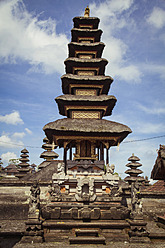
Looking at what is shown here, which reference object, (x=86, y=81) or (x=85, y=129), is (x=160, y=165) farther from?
(x=86, y=81)

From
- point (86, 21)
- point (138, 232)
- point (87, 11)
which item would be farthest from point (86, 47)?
point (138, 232)

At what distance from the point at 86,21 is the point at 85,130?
14472 millimetres

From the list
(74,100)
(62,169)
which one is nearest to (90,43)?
(74,100)

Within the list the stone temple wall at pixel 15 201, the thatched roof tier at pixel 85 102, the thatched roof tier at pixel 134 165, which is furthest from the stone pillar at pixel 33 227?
the thatched roof tier at pixel 134 165

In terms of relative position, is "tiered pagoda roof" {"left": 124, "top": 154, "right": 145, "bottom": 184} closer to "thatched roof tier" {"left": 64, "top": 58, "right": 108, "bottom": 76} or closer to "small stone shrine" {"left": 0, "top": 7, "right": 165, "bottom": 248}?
"small stone shrine" {"left": 0, "top": 7, "right": 165, "bottom": 248}

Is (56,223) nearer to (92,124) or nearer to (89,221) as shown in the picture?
(89,221)

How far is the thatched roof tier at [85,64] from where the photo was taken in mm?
18938

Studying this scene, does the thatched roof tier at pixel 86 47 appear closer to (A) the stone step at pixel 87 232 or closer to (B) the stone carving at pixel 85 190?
(B) the stone carving at pixel 85 190

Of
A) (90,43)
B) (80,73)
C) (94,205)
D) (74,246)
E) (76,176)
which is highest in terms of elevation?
(90,43)

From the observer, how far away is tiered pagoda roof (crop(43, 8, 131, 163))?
584 inches

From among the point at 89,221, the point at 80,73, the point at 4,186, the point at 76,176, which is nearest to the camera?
the point at 89,221

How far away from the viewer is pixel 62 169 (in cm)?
1462

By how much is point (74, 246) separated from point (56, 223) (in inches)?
67.4

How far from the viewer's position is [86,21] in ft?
71.3
